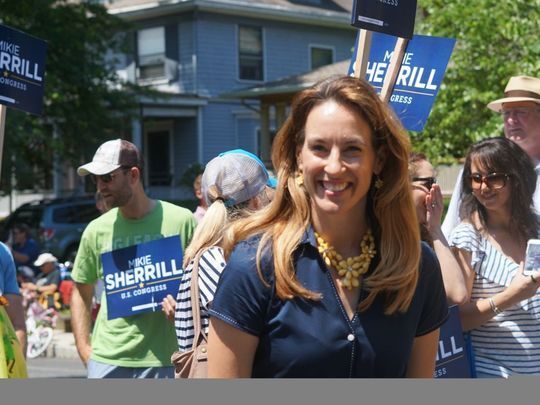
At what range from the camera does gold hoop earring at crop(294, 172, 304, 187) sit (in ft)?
9.76

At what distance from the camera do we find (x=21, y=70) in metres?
5.62

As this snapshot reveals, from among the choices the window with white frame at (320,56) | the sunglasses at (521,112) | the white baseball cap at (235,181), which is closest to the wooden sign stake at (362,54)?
the white baseball cap at (235,181)

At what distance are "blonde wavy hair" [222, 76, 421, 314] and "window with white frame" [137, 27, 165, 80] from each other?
3224cm

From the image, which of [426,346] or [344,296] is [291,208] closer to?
[344,296]

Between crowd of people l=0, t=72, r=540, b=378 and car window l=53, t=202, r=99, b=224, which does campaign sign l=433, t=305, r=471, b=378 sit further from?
car window l=53, t=202, r=99, b=224

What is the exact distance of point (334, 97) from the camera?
9.54 ft

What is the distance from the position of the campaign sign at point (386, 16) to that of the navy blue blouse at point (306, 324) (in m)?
1.73

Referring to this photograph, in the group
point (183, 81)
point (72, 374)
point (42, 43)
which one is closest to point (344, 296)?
point (42, 43)

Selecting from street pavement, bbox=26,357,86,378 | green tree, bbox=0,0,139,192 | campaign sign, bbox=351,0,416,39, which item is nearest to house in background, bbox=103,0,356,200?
green tree, bbox=0,0,139,192

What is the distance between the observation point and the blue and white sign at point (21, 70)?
18.1 ft

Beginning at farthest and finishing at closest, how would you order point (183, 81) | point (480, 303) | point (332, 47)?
point (332, 47) < point (183, 81) < point (480, 303)

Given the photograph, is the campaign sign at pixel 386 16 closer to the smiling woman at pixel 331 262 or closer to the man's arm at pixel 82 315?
the smiling woman at pixel 331 262

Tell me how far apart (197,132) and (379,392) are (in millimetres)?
32692

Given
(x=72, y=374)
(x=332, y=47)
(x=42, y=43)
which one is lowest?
(x=72, y=374)
